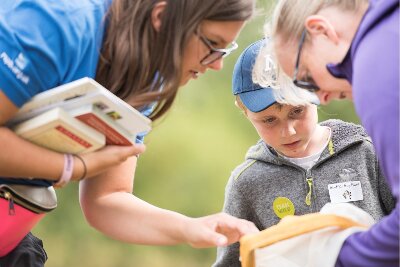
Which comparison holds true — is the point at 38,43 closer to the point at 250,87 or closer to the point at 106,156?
the point at 106,156

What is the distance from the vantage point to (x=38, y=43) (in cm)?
203

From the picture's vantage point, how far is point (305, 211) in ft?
9.28

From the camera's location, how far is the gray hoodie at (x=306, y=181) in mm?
2770

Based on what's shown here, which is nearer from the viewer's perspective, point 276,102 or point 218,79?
point 276,102

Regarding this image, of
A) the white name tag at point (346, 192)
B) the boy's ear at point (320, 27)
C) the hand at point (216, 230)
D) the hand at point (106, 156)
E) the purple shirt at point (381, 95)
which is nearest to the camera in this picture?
the purple shirt at point (381, 95)

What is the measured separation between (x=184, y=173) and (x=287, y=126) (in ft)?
9.88

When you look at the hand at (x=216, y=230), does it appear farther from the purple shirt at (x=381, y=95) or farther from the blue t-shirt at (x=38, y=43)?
the blue t-shirt at (x=38, y=43)

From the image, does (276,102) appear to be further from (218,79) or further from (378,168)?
(218,79)

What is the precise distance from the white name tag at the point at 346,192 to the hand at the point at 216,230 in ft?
1.79

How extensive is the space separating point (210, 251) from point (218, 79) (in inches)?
49.5

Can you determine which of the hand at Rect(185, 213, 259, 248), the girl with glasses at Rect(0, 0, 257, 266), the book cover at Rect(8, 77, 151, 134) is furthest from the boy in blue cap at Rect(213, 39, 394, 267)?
the book cover at Rect(8, 77, 151, 134)

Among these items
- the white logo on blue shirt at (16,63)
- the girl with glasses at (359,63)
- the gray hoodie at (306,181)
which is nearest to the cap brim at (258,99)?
the gray hoodie at (306,181)

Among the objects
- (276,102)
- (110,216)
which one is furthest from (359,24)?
(110,216)

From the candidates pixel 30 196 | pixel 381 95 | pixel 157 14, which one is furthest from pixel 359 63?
pixel 30 196
